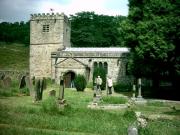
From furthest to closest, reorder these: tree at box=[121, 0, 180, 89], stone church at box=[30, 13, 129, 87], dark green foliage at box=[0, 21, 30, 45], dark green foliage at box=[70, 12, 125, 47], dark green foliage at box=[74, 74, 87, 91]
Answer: dark green foliage at box=[0, 21, 30, 45], dark green foliage at box=[70, 12, 125, 47], stone church at box=[30, 13, 129, 87], dark green foliage at box=[74, 74, 87, 91], tree at box=[121, 0, 180, 89]

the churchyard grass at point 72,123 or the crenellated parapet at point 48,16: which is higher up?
the crenellated parapet at point 48,16

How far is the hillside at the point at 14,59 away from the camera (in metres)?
66.6

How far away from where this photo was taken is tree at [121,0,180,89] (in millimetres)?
27953

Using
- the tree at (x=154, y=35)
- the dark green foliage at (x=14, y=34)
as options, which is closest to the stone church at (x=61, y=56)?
the tree at (x=154, y=35)

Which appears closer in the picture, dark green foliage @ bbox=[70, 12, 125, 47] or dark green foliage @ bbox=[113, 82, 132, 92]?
dark green foliage @ bbox=[113, 82, 132, 92]

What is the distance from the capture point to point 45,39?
153 ft

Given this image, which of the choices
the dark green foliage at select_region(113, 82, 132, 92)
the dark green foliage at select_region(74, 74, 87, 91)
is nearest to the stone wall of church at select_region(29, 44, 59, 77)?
the dark green foliage at select_region(113, 82, 132, 92)

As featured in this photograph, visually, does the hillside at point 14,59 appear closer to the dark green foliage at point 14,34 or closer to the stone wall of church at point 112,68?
the dark green foliage at point 14,34

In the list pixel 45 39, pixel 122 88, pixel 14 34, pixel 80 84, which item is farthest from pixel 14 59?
pixel 80 84

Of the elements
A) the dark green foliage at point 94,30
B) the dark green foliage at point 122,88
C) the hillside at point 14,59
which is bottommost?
the dark green foliage at point 122,88

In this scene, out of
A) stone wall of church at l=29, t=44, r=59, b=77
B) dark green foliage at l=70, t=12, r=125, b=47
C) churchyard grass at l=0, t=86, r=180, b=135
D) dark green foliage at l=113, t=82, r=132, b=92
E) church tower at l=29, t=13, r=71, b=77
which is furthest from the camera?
dark green foliage at l=70, t=12, r=125, b=47

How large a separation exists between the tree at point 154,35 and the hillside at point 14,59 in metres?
37.2

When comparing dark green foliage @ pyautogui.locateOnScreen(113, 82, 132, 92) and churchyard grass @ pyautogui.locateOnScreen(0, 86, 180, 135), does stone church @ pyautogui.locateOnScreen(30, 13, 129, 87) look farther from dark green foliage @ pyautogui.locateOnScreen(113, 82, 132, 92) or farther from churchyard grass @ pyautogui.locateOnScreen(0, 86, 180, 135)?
churchyard grass @ pyautogui.locateOnScreen(0, 86, 180, 135)

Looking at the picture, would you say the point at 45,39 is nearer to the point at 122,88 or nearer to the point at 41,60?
the point at 41,60
